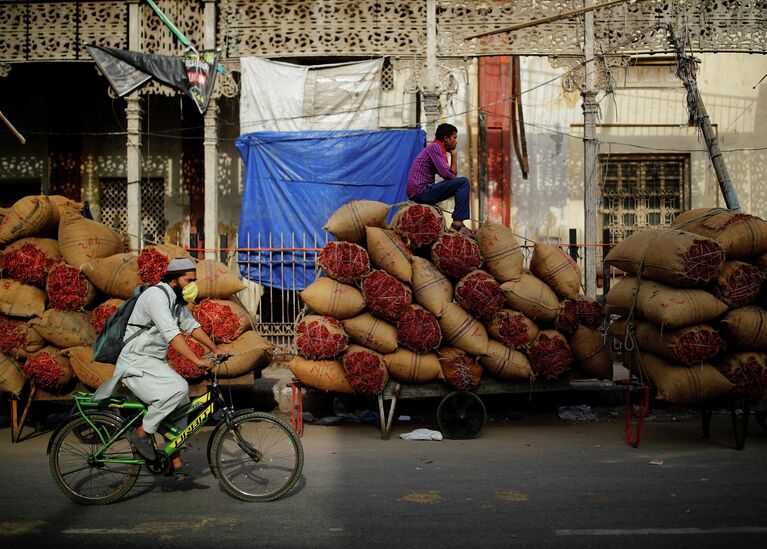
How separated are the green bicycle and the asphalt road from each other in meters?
0.15

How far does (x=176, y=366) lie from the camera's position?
7.15 metres

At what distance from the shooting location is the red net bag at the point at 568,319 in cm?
730

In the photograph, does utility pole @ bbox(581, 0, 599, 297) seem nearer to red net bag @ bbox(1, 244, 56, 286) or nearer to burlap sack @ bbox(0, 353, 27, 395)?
red net bag @ bbox(1, 244, 56, 286)

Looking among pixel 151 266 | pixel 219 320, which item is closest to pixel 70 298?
pixel 151 266

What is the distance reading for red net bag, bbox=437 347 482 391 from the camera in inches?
280

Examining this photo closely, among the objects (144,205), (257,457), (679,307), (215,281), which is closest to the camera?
(257,457)

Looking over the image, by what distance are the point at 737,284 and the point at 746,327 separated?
0.39 meters

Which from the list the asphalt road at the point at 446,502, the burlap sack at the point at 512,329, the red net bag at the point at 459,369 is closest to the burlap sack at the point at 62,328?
the asphalt road at the point at 446,502

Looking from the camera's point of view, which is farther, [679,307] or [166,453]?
[679,307]

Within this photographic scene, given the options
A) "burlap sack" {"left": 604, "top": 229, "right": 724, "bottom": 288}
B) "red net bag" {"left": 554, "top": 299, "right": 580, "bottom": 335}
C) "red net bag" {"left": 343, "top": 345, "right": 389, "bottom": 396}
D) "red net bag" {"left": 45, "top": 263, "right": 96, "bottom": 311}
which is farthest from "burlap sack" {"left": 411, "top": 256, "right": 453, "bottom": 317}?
"red net bag" {"left": 45, "top": 263, "right": 96, "bottom": 311}

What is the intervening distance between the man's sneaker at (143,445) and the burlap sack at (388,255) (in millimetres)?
2908

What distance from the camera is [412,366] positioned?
7090 mm

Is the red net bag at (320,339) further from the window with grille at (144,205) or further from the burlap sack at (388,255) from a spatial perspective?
the window with grille at (144,205)

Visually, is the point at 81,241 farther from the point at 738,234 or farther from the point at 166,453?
the point at 738,234
